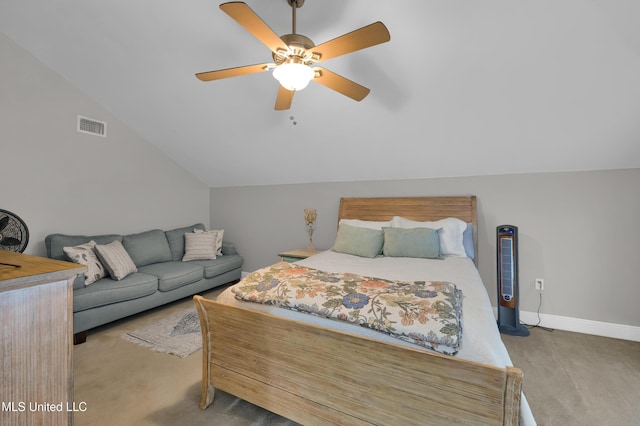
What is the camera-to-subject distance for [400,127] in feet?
9.21

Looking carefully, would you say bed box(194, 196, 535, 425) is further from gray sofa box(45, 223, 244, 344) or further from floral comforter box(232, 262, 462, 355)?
gray sofa box(45, 223, 244, 344)

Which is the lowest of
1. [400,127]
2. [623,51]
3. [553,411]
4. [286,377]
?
[553,411]

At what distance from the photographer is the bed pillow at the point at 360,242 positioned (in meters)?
2.86

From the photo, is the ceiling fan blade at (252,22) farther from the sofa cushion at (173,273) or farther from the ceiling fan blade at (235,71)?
the sofa cushion at (173,273)

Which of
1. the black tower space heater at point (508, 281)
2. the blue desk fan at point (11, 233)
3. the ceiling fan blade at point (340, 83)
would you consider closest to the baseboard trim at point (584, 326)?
the black tower space heater at point (508, 281)

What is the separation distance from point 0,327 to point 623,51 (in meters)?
3.41

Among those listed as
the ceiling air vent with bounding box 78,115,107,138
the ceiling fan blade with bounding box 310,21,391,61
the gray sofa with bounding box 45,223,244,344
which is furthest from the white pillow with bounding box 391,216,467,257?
the ceiling air vent with bounding box 78,115,107,138

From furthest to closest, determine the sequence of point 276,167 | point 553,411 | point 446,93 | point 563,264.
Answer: point 276,167
point 563,264
point 446,93
point 553,411

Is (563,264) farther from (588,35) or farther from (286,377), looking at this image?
(286,377)

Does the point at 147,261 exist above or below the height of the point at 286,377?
above

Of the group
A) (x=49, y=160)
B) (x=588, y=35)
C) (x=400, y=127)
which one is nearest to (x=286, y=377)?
(x=400, y=127)

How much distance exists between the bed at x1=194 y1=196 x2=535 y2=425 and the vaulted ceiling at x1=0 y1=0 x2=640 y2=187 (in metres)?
1.49

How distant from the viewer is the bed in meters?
1.08

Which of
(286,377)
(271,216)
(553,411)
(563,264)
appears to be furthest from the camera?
(271,216)
